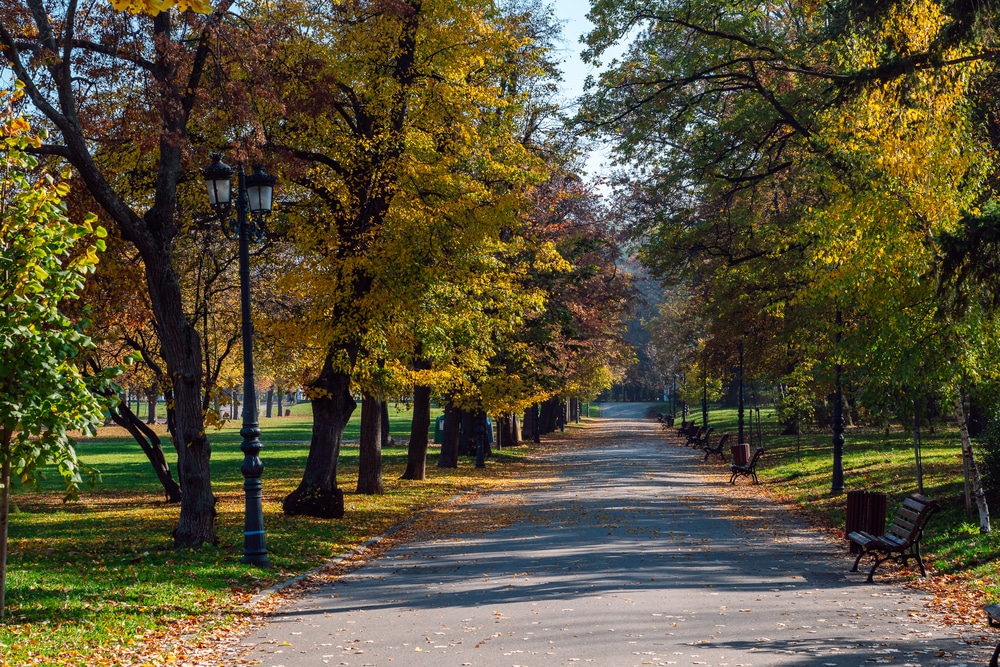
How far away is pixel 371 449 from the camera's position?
23328 millimetres

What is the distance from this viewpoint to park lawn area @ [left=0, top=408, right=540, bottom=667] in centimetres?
875

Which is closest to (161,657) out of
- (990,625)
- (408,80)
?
(990,625)

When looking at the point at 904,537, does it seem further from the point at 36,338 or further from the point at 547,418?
the point at 547,418

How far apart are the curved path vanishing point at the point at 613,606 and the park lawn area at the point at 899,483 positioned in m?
1.24

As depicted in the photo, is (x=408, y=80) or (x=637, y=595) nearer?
(x=637, y=595)

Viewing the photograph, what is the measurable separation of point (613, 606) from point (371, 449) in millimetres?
14014

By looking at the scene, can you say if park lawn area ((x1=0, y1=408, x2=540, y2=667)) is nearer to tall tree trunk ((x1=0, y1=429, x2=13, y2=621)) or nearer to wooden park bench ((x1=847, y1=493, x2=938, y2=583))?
tall tree trunk ((x1=0, y1=429, x2=13, y2=621))

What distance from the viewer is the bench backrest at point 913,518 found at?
11.5m

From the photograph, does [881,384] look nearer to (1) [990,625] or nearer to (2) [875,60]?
(2) [875,60]

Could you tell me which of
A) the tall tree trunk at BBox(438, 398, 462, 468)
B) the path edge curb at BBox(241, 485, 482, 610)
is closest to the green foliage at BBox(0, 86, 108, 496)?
the path edge curb at BBox(241, 485, 482, 610)

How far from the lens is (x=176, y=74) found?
13914 mm

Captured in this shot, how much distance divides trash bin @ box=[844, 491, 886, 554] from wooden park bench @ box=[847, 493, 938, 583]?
0.87 metres

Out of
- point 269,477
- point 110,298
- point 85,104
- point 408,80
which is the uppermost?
point 408,80

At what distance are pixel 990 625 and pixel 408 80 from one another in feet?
44.8
